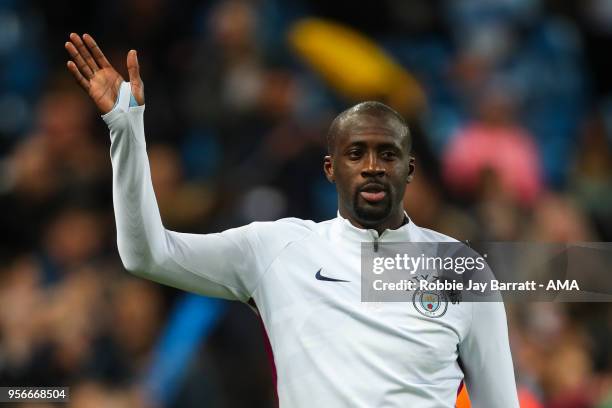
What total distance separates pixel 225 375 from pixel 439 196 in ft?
5.35

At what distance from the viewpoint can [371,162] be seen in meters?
4.08

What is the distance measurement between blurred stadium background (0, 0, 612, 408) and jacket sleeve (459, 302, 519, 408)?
7.40ft

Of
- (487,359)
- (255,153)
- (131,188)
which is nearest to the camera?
(131,188)

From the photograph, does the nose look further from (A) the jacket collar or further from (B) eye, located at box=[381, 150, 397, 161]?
(A) the jacket collar

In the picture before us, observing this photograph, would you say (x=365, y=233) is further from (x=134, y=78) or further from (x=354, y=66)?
(x=354, y=66)

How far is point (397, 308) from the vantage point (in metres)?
4.07

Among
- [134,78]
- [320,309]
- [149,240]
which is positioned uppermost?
[134,78]

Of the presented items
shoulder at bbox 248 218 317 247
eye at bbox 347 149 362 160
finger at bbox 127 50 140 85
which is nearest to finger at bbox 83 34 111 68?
finger at bbox 127 50 140 85

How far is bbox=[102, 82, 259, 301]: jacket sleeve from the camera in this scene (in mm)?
3748

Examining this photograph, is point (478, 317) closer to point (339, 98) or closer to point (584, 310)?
point (584, 310)

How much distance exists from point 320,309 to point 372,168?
19.2 inches

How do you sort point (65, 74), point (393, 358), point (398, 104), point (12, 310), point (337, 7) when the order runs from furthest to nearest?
point (337, 7), point (65, 74), point (398, 104), point (12, 310), point (393, 358)

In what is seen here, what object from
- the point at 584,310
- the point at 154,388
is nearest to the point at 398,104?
the point at 584,310

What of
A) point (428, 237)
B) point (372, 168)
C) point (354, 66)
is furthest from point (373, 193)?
point (354, 66)
